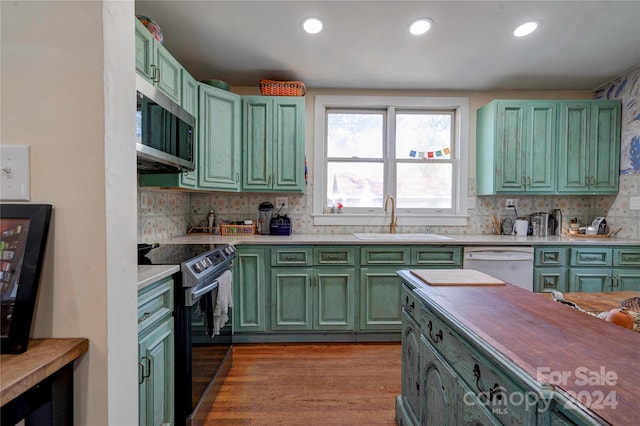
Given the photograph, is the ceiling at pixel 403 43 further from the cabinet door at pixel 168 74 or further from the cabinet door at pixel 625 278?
the cabinet door at pixel 625 278

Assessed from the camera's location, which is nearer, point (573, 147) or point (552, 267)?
point (552, 267)

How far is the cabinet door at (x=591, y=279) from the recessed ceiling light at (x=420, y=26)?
95.1 inches

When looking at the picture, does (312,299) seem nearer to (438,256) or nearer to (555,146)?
(438,256)

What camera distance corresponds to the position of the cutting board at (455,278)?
127 centimetres

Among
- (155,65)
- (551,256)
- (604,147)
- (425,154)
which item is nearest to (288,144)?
(155,65)

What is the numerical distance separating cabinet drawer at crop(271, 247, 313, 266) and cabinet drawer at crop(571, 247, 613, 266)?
2.36 m

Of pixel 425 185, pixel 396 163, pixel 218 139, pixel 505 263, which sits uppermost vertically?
pixel 218 139

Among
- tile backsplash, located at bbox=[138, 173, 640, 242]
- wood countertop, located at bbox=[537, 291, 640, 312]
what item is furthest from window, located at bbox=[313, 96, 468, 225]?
wood countertop, located at bbox=[537, 291, 640, 312]

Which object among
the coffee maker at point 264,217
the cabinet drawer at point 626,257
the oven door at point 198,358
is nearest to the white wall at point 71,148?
the oven door at point 198,358

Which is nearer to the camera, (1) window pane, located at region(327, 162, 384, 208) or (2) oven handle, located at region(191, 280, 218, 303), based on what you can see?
(2) oven handle, located at region(191, 280, 218, 303)

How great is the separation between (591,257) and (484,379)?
265cm

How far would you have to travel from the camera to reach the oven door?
142cm

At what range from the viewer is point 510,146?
2.84 m

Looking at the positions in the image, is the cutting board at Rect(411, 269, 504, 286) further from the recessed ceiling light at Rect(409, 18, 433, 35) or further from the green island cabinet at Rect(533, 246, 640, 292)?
the recessed ceiling light at Rect(409, 18, 433, 35)
